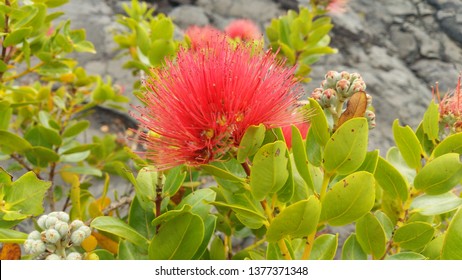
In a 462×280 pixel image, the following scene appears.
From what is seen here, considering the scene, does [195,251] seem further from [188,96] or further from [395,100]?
[395,100]

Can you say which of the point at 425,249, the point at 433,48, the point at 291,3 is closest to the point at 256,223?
the point at 425,249

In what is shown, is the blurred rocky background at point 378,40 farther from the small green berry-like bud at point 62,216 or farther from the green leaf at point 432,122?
the small green berry-like bud at point 62,216

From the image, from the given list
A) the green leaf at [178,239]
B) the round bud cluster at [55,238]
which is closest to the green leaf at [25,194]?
the round bud cluster at [55,238]

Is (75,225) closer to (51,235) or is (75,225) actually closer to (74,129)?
(51,235)

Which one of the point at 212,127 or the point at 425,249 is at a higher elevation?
the point at 212,127

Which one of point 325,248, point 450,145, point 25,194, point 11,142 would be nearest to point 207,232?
point 325,248

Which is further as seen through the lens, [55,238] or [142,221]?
[142,221]
